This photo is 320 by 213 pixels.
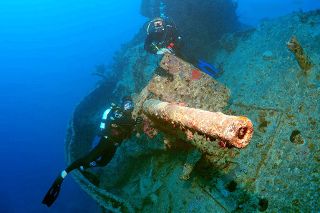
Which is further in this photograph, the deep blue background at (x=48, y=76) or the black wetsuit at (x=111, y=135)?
the deep blue background at (x=48, y=76)

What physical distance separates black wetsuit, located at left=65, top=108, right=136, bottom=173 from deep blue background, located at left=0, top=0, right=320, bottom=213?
12854 mm

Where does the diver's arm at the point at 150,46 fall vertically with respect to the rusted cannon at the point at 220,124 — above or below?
above

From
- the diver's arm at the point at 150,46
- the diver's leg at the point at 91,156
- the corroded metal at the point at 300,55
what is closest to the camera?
the corroded metal at the point at 300,55

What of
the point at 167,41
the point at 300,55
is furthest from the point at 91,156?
the point at 300,55

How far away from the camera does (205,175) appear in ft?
11.1

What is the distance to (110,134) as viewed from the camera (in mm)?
5270

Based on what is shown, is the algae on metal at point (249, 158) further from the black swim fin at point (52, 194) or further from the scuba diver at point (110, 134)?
the black swim fin at point (52, 194)

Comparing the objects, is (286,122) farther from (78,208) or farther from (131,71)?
(78,208)

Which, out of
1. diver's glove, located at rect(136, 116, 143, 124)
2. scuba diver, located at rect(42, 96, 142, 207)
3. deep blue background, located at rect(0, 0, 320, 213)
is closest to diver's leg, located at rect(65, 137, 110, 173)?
scuba diver, located at rect(42, 96, 142, 207)

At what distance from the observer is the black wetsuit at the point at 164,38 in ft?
20.7

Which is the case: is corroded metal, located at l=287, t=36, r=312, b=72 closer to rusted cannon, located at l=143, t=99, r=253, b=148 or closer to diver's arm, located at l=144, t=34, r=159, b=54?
rusted cannon, located at l=143, t=99, r=253, b=148

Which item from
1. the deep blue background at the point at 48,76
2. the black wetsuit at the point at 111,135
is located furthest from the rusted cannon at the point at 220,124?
the deep blue background at the point at 48,76

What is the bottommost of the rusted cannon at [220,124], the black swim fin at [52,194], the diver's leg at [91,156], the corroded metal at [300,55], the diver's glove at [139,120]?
the black swim fin at [52,194]

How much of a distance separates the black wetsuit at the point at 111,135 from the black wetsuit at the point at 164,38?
195 cm
